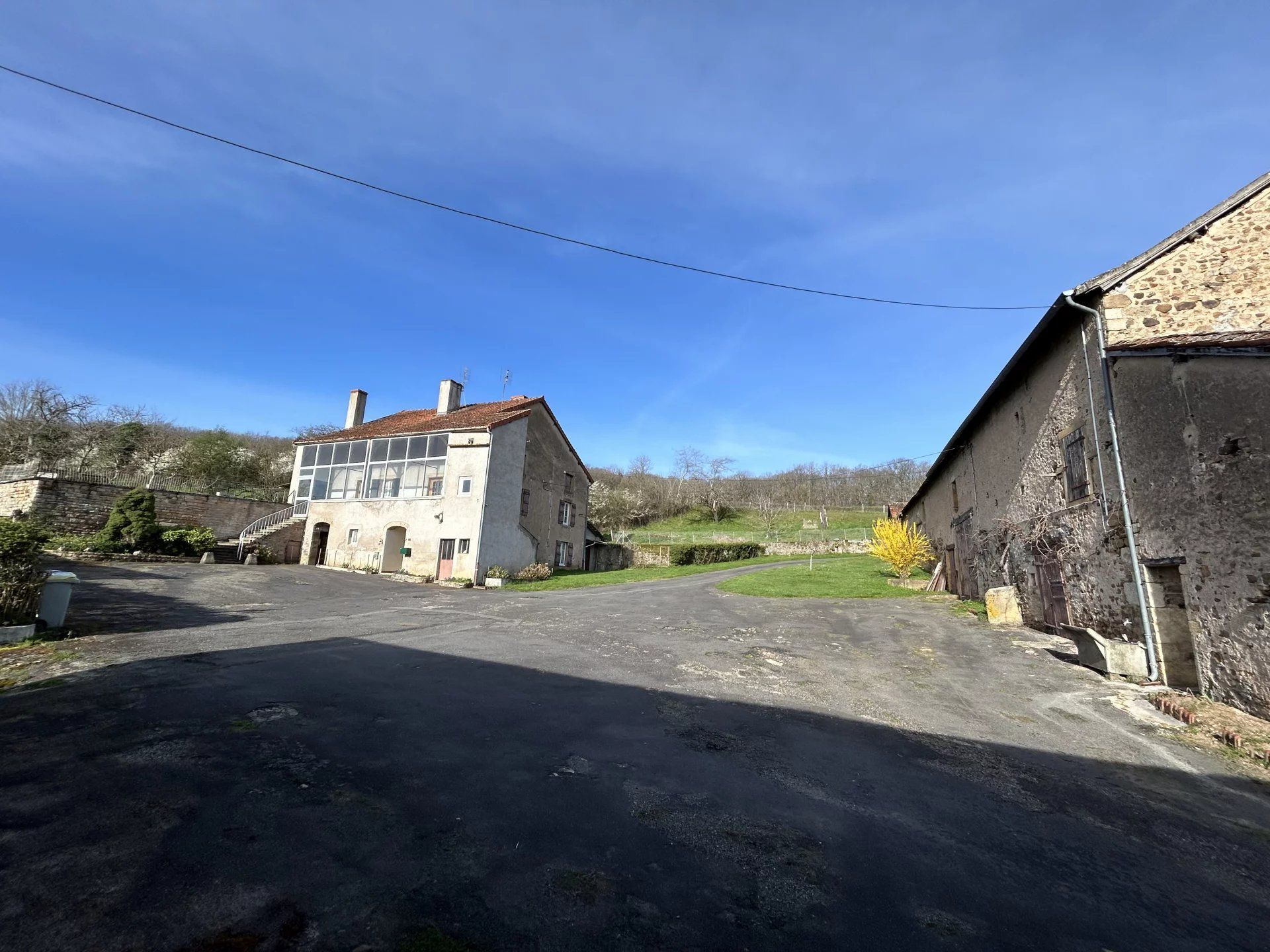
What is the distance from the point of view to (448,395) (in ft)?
99.6

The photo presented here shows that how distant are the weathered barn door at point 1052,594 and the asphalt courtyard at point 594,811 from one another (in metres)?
3.65

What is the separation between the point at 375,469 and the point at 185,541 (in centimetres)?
792

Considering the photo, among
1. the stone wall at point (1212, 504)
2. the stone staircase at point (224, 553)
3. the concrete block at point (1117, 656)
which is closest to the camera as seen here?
the stone wall at point (1212, 504)

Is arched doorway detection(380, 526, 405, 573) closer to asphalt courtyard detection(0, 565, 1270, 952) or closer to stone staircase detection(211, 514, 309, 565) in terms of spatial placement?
stone staircase detection(211, 514, 309, 565)

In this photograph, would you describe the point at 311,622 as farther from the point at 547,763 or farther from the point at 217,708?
the point at 547,763

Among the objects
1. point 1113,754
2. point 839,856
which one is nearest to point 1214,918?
point 839,856

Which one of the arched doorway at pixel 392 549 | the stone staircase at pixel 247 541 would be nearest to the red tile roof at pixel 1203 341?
the arched doorway at pixel 392 549

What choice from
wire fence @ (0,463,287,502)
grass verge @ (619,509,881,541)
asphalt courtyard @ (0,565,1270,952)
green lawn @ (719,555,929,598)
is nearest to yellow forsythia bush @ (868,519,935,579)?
green lawn @ (719,555,929,598)

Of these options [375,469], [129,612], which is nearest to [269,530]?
[375,469]

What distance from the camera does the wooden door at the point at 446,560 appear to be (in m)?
24.4

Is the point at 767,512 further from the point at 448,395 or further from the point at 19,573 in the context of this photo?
the point at 19,573

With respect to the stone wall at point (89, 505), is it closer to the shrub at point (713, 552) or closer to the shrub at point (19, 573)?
the shrub at point (19, 573)

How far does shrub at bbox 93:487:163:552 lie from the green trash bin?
581 inches

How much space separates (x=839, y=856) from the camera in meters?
3.43
